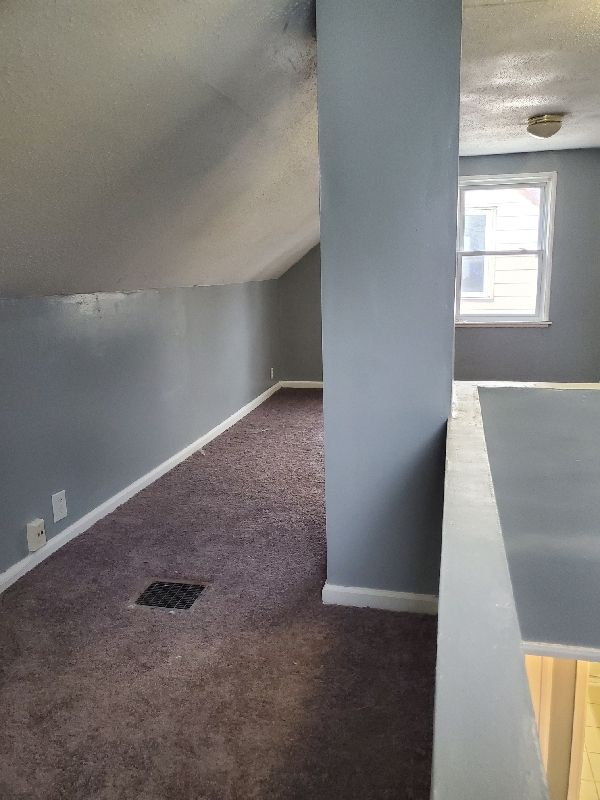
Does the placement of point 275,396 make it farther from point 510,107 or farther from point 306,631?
point 306,631

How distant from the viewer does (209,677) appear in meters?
1.98

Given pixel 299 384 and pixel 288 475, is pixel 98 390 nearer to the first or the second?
pixel 288 475

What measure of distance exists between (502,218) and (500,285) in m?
0.55

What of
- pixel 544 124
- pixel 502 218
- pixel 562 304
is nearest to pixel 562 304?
pixel 562 304

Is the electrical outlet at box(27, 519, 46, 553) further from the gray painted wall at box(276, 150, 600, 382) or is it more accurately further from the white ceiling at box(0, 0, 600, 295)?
the gray painted wall at box(276, 150, 600, 382)

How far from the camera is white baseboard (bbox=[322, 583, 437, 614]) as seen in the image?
2307 mm

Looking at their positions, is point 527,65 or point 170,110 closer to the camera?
point 170,110

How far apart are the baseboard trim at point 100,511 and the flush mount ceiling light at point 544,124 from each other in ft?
9.39

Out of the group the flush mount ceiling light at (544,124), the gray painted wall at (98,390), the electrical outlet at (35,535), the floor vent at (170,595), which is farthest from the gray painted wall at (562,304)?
the electrical outlet at (35,535)

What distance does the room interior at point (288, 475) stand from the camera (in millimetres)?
1555

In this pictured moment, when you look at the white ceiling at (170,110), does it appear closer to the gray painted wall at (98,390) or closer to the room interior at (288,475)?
the room interior at (288,475)

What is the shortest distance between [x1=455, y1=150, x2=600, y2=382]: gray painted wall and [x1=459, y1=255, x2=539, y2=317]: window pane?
184 millimetres

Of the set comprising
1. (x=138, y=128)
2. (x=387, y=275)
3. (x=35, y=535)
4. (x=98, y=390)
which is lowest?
(x=35, y=535)

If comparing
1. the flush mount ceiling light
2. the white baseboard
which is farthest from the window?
the white baseboard
